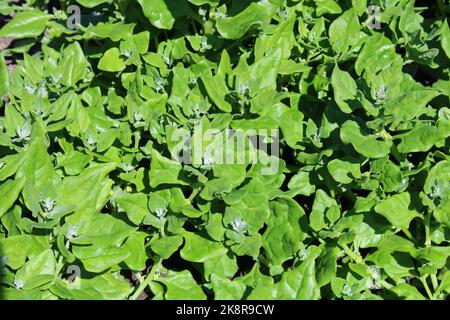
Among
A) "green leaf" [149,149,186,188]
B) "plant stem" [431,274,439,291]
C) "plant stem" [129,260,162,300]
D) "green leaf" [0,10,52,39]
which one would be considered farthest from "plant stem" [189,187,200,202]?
"green leaf" [0,10,52,39]

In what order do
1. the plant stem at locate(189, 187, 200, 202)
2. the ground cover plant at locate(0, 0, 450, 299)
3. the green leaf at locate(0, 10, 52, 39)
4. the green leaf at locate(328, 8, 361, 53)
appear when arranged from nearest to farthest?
1. the ground cover plant at locate(0, 0, 450, 299)
2. the plant stem at locate(189, 187, 200, 202)
3. the green leaf at locate(328, 8, 361, 53)
4. the green leaf at locate(0, 10, 52, 39)

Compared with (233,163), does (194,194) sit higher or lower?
lower

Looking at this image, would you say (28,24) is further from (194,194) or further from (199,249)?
(199,249)

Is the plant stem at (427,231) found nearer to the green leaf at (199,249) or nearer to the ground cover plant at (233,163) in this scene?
the ground cover plant at (233,163)

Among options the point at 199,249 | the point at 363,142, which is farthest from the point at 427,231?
the point at 199,249

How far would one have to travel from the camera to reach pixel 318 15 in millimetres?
3842

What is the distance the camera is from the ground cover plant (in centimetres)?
299

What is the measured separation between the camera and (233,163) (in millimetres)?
3074

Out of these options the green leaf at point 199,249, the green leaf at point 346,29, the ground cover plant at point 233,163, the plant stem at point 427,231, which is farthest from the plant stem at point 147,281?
the green leaf at point 346,29

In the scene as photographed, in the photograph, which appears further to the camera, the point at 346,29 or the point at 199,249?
the point at 346,29

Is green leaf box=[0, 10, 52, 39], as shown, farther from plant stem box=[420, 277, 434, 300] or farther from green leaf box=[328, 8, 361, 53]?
plant stem box=[420, 277, 434, 300]

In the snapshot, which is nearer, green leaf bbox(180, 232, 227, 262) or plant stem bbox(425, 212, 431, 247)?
green leaf bbox(180, 232, 227, 262)

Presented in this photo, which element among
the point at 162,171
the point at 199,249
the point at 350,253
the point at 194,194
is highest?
the point at 162,171
